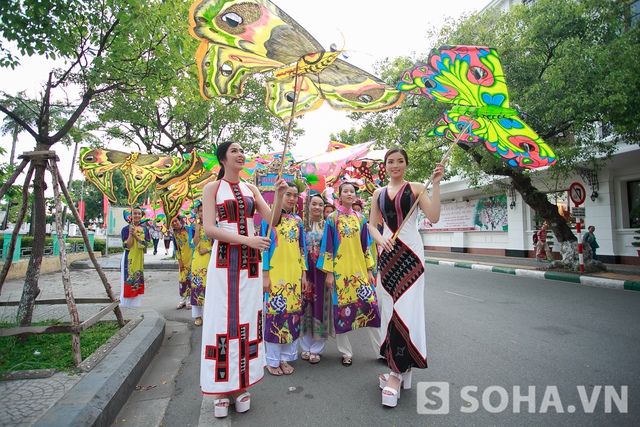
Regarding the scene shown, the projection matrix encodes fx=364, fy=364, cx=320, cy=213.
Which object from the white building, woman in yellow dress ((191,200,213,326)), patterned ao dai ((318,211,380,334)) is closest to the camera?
patterned ao dai ((318,211,380,334))

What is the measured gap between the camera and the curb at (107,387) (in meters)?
2.07

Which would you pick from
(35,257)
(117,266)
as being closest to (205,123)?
(117,266)

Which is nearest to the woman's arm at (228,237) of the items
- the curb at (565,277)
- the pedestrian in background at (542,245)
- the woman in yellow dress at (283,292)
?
the woman in yellow dress at (283,292)

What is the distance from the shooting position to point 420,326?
2.61 m

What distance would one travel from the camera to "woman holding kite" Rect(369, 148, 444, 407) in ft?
8.55

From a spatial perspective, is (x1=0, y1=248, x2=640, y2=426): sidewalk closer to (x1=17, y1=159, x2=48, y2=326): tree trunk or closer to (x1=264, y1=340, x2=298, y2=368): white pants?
(x1=17, y1=159, x2=48, y2=326): tree trunk

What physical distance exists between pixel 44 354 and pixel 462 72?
4.11 metres

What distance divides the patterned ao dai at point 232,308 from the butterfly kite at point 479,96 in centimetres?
154

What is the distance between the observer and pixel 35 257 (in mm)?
3639

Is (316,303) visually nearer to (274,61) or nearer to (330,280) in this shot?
(330,280)

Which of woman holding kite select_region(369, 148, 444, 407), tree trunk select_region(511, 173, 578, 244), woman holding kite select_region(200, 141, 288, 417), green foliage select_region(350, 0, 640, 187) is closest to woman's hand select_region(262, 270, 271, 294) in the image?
woman holding kite select_region(200, 141, 288, 417)

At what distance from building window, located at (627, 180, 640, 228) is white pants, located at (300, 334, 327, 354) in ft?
44.0

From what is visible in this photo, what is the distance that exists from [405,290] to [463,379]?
3.62 ft

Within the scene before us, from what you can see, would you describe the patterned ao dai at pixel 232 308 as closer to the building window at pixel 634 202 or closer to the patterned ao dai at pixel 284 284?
the patterned ao dai at pixel 284 284
